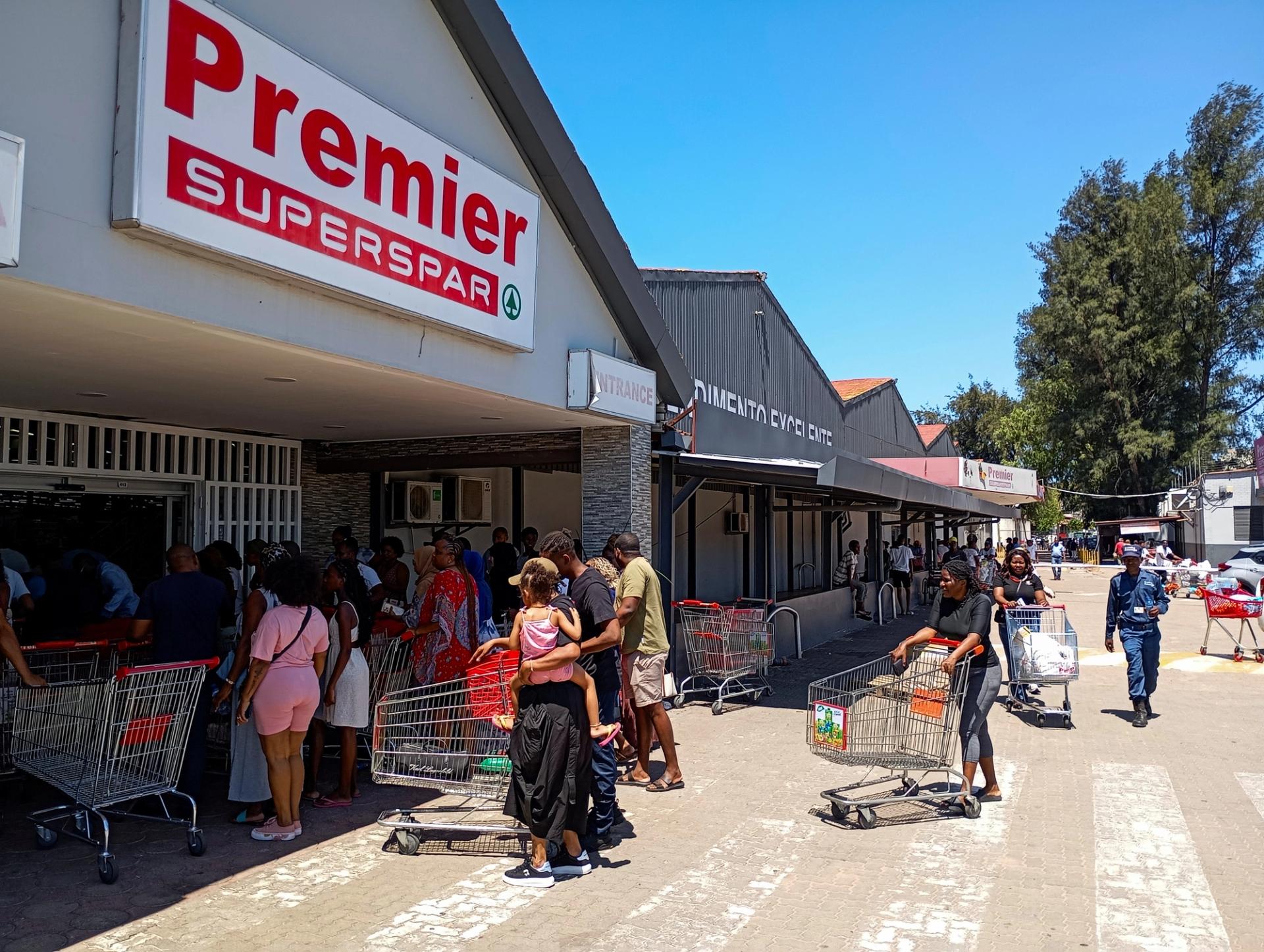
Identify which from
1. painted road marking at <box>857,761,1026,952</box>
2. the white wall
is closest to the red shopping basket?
the white wall

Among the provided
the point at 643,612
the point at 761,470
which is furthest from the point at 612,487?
the point at 643,612

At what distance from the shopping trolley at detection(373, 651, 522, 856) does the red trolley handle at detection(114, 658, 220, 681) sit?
110 centimetres

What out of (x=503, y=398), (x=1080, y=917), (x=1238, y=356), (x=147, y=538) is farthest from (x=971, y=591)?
(x=1238, y=356)

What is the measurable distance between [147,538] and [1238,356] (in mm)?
52306

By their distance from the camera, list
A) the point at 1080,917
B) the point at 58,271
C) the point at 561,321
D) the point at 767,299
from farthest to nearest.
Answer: the point at 767,299 < the point at 561,321 < the point at 1080,917 < the point at 58,271

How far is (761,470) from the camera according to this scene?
11.6 meters

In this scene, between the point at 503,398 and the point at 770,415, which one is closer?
the point at 503,398

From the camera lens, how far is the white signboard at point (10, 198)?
4031 millimetres

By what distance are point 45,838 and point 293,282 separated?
3.67 meters

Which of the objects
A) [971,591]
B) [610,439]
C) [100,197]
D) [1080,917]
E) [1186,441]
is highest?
[1186,441]

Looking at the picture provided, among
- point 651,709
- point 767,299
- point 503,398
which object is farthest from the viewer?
point 767,299

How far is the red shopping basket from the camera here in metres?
6.00

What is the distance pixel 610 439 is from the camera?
1006cm

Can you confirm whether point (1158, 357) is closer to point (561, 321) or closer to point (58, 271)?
point (561, 321)
